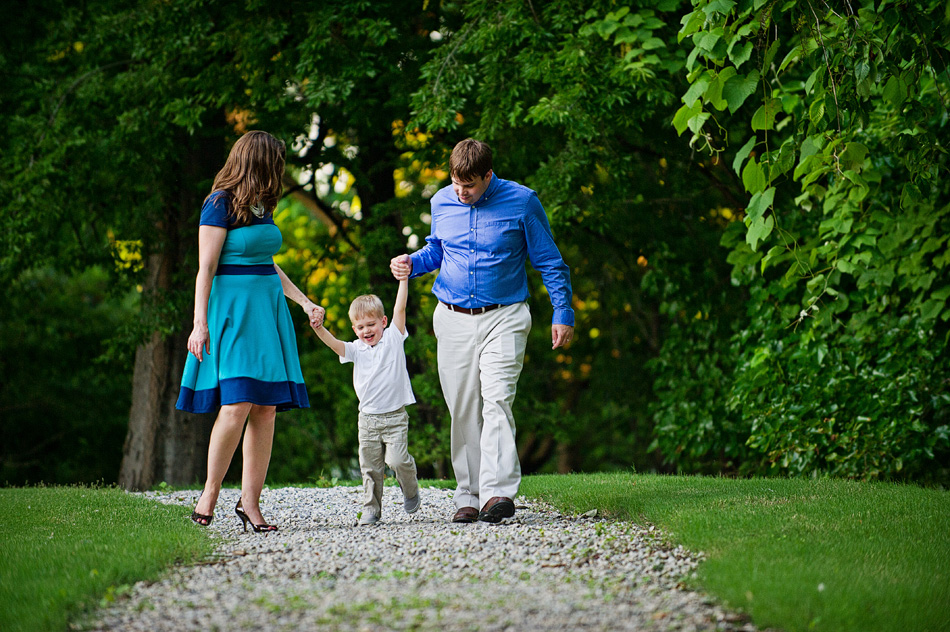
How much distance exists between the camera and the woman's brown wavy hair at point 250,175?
476cm

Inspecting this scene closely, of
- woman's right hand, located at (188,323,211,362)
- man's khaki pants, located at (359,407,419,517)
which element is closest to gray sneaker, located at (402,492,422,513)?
man's khaki pants, located at (359,407,419,517)

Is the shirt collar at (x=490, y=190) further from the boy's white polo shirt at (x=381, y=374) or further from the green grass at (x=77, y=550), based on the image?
the green grass at (x=77, y=550)

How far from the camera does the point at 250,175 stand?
479 cm

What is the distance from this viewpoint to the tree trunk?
10.3 m

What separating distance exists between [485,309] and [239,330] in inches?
51.2

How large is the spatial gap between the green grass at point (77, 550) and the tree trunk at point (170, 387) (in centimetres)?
428

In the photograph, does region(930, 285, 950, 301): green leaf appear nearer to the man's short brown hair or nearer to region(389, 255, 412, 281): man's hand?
the man's short brown hair

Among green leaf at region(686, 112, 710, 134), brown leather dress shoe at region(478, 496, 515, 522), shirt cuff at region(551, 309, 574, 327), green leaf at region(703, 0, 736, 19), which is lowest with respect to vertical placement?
brown leather dress shoe at region(478, 496, 515, 522)

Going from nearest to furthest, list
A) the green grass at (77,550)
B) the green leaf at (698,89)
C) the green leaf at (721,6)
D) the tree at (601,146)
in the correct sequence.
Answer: the green grass at (77,550), the green leaf at (721,6), the green leaf at (698,89), the tree at (601,146)

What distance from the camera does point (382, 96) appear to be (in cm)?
963

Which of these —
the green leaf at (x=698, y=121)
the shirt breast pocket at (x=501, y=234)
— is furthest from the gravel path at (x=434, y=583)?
the green leaf at (x=698, y=121)

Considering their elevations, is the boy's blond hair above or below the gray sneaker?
above

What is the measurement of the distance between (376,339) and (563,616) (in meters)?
2.46

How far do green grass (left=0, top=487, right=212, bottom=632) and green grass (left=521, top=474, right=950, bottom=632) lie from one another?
221cm
